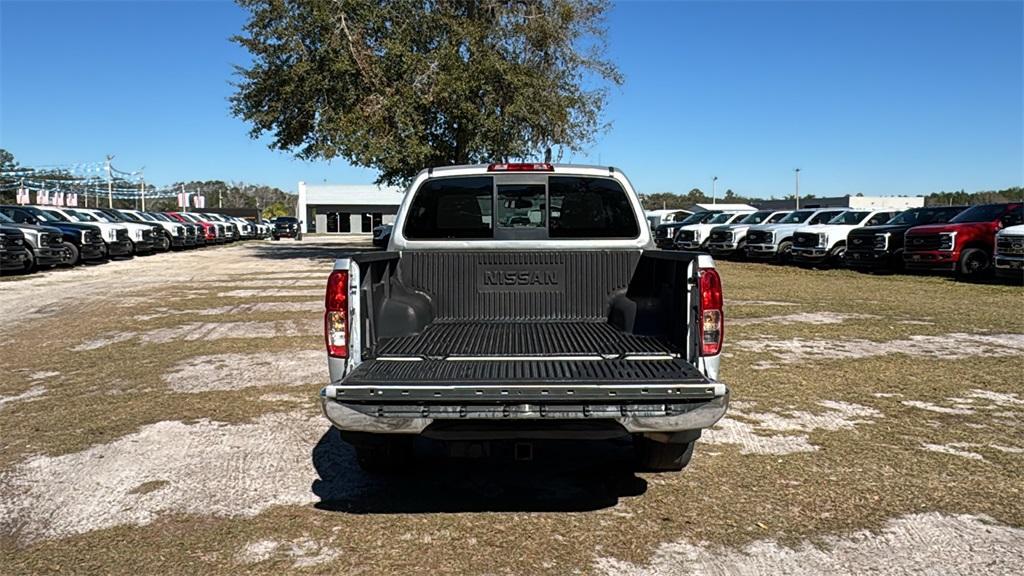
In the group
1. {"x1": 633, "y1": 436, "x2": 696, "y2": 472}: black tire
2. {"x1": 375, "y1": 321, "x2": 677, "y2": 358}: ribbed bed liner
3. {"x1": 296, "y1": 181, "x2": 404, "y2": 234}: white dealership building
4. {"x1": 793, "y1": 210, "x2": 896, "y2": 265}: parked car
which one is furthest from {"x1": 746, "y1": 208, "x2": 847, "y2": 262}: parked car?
{"x1": 296, "y1": 181, "x2": 404, "y2": 234}: white dealership building

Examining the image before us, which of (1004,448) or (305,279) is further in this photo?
(305,279)

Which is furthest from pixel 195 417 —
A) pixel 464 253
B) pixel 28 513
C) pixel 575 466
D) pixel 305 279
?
pixel 305 279

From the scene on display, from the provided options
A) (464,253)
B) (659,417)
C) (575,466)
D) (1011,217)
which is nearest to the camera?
(659,417)

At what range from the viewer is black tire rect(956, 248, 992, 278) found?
18.3 metres

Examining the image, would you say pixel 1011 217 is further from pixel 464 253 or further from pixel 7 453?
pixel 7 453

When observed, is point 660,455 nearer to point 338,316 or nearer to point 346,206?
point 338,316

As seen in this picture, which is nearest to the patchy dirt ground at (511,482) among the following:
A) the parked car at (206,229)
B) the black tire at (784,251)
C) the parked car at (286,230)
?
the black tire at (784,251)

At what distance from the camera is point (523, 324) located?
531 cm

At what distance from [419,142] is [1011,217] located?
16.1 metres

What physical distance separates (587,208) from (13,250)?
1848 cm

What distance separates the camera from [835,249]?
22672mm

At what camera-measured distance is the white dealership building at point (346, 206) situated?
75.4 meters

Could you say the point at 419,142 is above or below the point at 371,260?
above

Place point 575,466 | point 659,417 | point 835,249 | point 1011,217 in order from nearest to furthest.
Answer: point 659,417, point 575,466, point 1011,217, point 835,249
